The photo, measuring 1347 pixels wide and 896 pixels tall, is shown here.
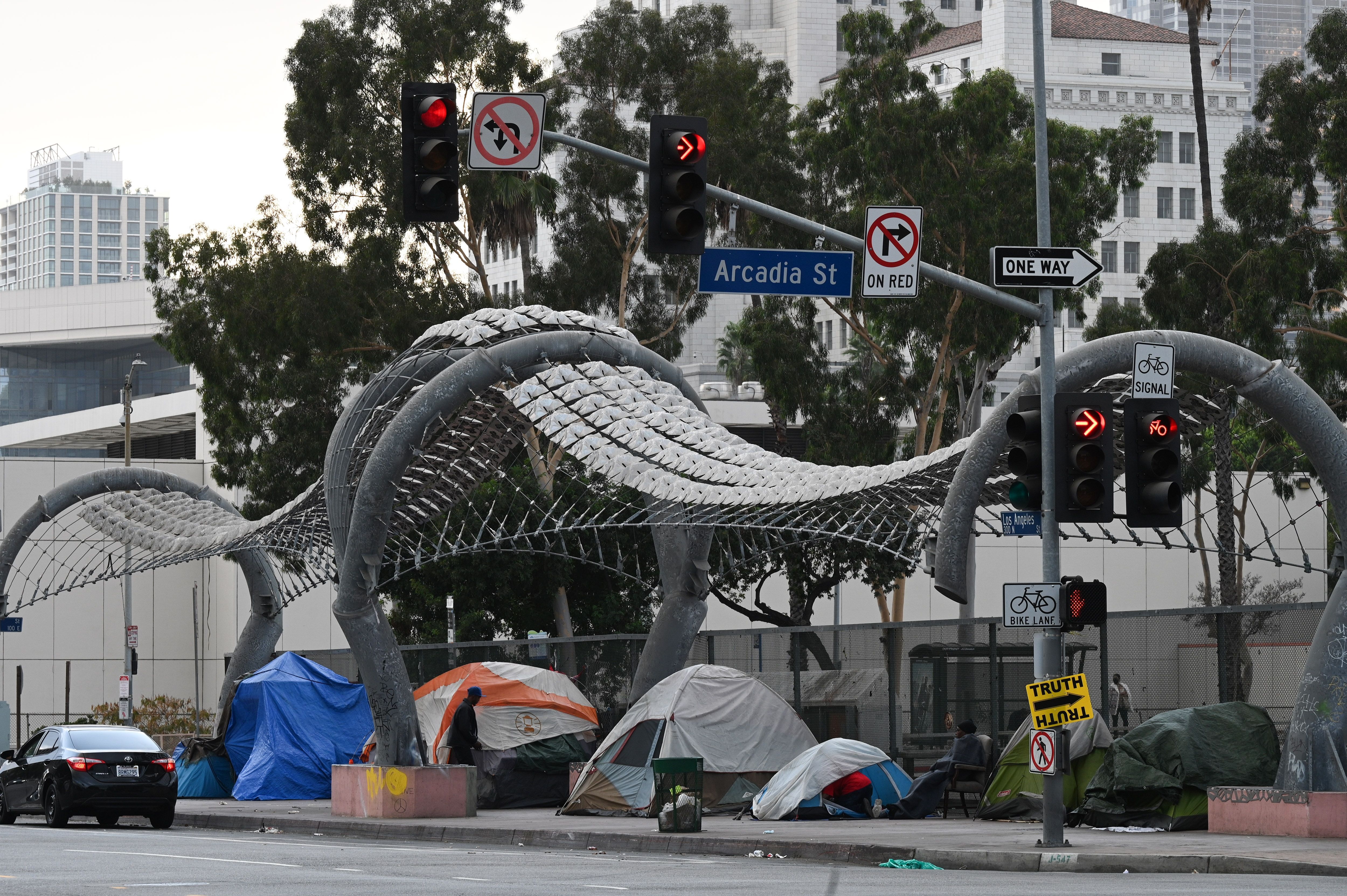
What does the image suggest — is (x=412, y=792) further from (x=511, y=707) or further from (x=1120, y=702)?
(x=1120, y=702)

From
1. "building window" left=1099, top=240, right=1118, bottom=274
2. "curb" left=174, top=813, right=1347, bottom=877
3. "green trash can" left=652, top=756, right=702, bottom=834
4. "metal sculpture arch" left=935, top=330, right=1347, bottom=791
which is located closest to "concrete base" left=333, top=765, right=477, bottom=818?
"curb" left=174, top=813, right=1347, bottom=877

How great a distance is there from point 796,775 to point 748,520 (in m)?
3.35

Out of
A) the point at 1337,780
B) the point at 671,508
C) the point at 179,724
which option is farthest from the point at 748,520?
the point at 179,724

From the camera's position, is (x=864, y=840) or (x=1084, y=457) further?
(x=864, y=840)

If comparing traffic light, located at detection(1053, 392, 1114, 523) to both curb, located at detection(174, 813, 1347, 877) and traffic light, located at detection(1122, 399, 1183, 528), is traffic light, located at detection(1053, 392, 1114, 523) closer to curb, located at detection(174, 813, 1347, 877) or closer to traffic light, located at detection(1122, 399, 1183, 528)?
traffic light, located at detection(1122, 399, 1183, 528)

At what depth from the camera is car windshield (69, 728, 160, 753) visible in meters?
24.8

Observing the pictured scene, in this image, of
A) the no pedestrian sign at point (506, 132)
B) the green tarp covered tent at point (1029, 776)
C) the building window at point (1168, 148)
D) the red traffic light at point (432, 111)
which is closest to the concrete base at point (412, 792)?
the green tarp covered tent at point (1029, 776)

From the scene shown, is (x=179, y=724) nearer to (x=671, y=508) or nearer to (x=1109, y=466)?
(x=671, y=508)

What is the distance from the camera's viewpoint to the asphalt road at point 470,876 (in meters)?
13.5

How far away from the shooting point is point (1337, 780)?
1844cm

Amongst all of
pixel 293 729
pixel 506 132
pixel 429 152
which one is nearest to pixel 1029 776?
pixel 506 132

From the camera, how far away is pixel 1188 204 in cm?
11569

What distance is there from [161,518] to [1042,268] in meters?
20.2

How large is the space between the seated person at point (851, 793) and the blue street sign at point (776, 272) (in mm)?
8245
